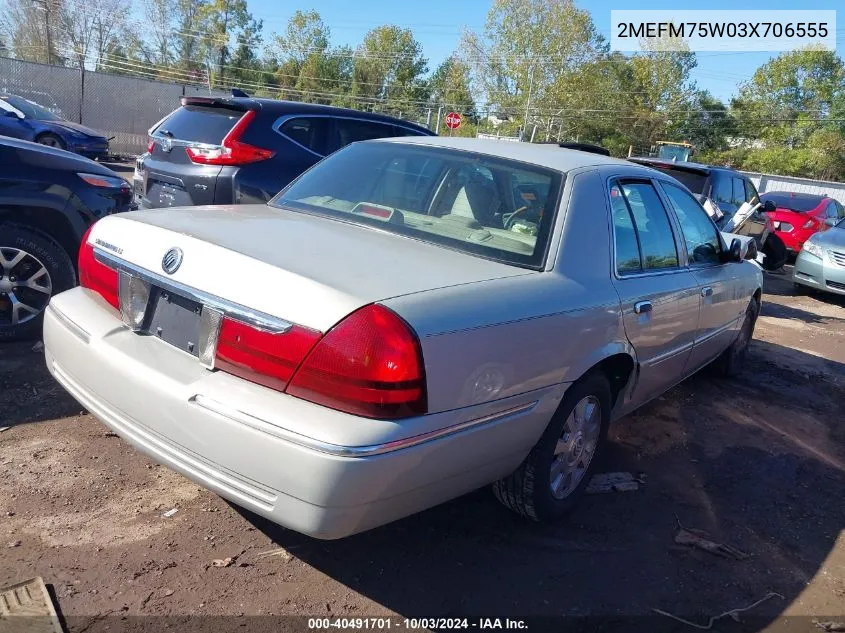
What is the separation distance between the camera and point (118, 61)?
52844 millimetres

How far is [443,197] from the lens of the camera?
139 inches

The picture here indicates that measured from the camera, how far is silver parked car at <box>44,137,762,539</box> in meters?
2.30

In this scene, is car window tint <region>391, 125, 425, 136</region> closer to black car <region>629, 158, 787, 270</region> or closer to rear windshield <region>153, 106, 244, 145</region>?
rear windshield <region>153, 106, 244, 145</region>

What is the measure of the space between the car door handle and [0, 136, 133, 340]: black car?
11.9 feet

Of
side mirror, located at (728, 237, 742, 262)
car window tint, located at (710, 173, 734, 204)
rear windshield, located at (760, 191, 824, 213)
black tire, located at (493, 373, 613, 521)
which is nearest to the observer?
black tire, located at (493, 373, 613, 521)

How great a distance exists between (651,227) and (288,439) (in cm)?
259

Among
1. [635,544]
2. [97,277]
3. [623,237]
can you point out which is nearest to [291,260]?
[97,277]

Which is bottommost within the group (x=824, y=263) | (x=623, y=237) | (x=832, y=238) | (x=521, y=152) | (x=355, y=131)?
(x=824, y=263)

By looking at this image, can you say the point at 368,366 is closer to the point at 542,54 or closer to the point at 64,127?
the point at 64,127

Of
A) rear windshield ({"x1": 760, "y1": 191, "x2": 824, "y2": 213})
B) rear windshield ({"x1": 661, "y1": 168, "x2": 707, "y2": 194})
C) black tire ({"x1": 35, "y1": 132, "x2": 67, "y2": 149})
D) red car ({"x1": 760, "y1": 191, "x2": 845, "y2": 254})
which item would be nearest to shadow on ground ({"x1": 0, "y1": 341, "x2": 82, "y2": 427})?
rear windshield ({"x1": 661, "y1": 168, "x2": 707, "y2": 194})

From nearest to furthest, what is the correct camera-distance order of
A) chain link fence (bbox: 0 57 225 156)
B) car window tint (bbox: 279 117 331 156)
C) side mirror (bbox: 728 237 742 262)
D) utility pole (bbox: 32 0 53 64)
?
side mirror (bbox: 728 237 742 262) < car window tint (bbox: 279 117 331 156) < chain link fence (bbox: 0 57 225 156) < utility pole (bbox: 32 0 53 64)

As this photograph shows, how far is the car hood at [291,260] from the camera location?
2.38 meters

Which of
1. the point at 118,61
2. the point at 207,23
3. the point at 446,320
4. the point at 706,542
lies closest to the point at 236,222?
the point at 446,320

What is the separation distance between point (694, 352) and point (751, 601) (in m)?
1.85
